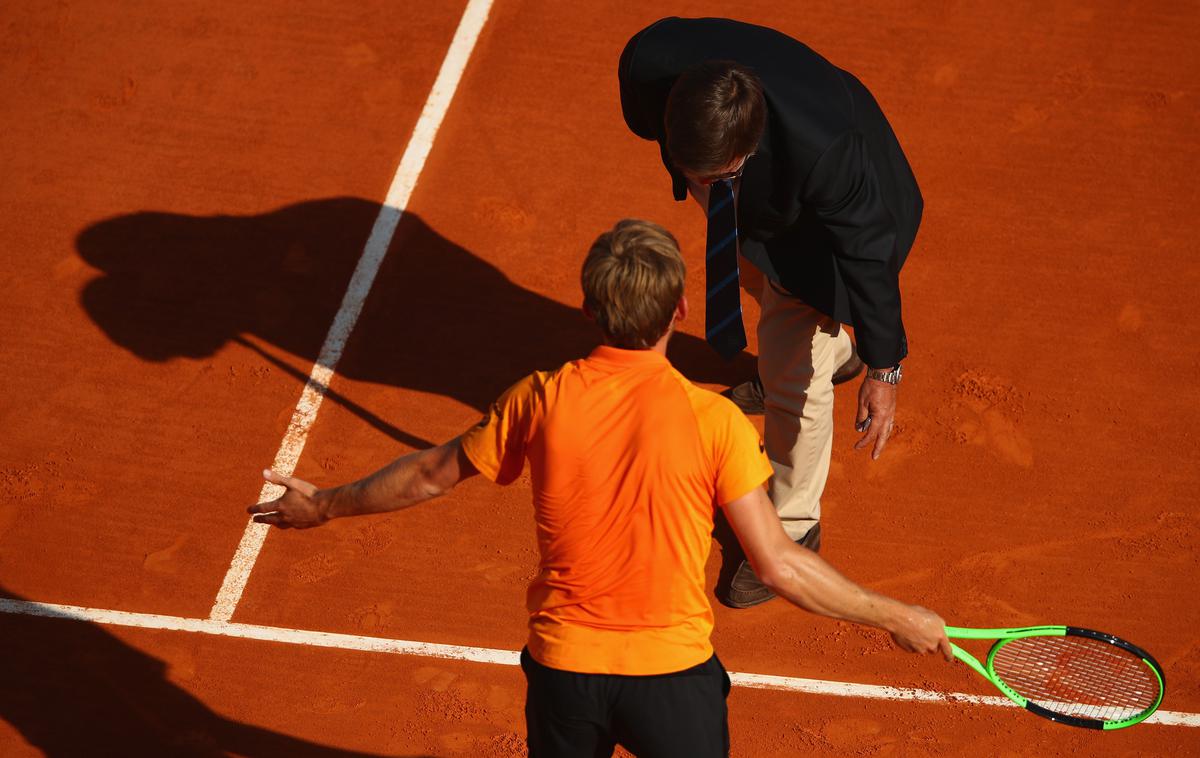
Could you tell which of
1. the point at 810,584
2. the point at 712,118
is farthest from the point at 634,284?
the point at 810,584

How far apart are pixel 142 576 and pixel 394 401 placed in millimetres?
1615

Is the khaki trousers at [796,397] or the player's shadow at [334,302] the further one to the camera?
the player's shadow at [334,302]

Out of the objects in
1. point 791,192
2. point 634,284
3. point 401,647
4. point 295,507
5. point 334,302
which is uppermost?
point 791,192

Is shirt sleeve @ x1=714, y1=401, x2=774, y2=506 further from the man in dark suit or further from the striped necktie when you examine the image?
the striped necktie

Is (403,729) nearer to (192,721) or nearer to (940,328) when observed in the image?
(192,721)

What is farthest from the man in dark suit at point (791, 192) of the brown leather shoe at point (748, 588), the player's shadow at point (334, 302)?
the player's shadow at point (334, 302)

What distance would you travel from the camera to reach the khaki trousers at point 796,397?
5.06 meters

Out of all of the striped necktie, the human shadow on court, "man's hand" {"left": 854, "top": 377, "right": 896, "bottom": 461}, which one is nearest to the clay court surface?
the human shadow on court

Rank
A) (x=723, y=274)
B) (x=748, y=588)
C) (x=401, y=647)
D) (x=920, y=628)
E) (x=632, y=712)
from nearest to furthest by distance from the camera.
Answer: (x=632, y=712)
(x=920, y=628)
(x=723, y=274)
(x=401, y=647)
(x=748, y=588)

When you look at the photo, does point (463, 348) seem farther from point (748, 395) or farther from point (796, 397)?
point (796, 397)

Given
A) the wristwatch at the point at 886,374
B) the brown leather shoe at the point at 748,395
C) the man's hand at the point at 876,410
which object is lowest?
the brown leather shoe at the point at 748,395

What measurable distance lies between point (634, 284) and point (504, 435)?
66cm

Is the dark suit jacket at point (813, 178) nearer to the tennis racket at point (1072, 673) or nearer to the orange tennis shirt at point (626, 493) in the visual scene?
the orange tennis shirt at point (626, 493)

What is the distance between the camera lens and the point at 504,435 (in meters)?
3.58
